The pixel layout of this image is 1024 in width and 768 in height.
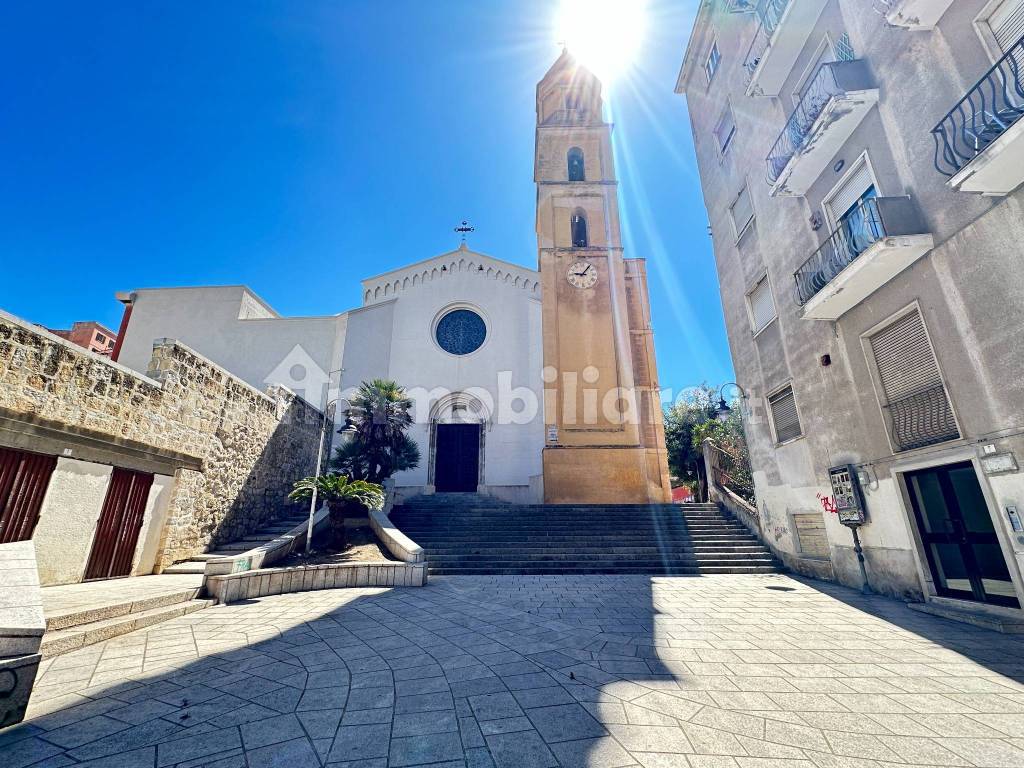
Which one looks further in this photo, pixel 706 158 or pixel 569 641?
pixel 706 158

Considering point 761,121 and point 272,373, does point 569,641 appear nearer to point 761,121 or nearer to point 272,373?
point 761,121

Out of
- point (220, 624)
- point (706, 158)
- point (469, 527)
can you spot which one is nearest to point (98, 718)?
point (220, 624)

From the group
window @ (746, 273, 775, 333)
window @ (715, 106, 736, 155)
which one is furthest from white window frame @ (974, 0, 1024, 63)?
window @ (715, 106, 736, 155)

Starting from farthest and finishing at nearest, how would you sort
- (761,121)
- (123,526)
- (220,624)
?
1. (761,121)
2. (123,526)
3. (220,624)

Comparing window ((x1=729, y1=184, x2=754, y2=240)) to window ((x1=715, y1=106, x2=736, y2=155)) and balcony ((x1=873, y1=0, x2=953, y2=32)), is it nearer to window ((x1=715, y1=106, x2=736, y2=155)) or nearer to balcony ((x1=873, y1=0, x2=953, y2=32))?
window ((x1=715, y1=106, x2=736, y2=155))

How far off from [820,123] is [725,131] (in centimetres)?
536

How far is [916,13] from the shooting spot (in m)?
5.33

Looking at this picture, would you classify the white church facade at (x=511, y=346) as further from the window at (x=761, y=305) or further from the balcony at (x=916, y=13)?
the balcony at (x=916, y=13)

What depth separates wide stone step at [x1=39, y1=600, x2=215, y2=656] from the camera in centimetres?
350

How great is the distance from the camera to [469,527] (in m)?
10.7

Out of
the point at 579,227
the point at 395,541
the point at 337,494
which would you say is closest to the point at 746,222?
the point at 579,227

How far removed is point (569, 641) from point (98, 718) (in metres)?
3.30

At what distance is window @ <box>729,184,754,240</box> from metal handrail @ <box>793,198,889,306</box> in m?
3.04

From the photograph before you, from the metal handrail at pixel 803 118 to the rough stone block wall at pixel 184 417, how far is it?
11628mm
